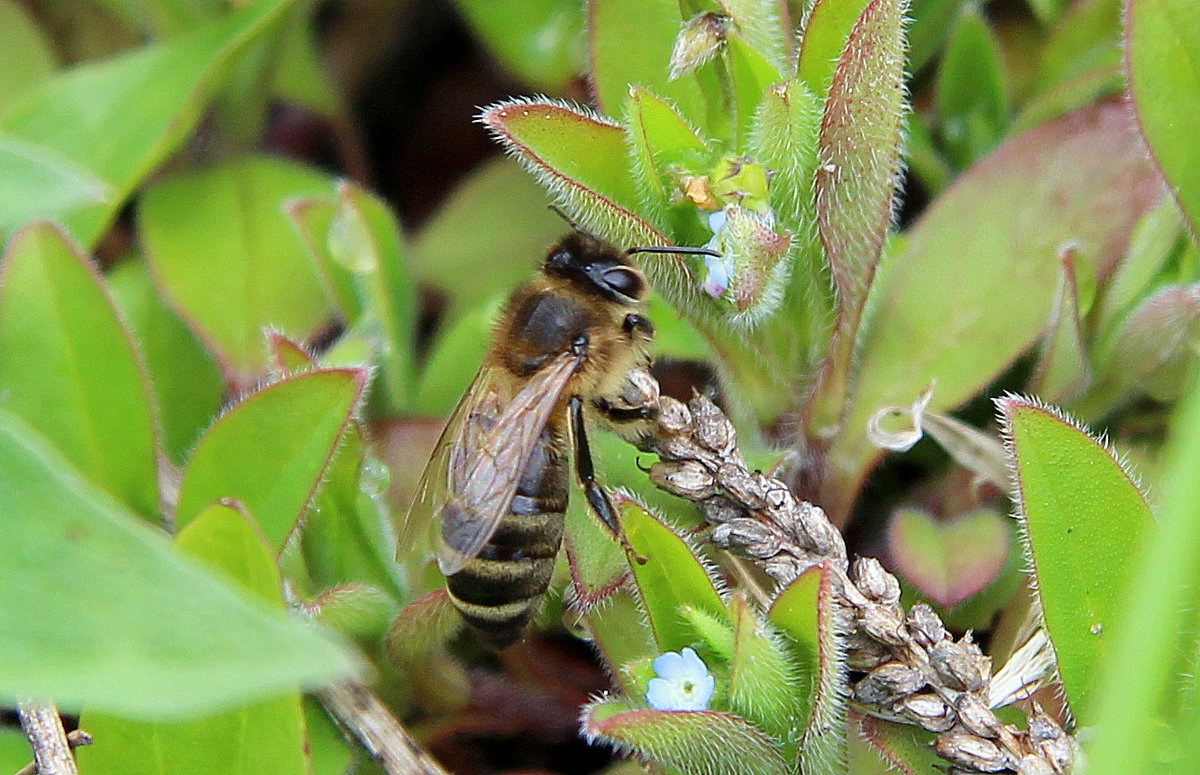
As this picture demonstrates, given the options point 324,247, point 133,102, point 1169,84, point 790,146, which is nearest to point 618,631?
point 790,146

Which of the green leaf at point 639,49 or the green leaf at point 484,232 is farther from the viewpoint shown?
the green leaf at point 484,232

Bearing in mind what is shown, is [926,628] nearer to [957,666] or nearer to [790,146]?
[957,666]

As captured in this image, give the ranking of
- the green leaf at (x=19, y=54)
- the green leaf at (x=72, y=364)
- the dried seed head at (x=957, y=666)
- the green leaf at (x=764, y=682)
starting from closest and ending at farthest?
1. the green leaf at (x=764, y=682)
2. the dried seed head at (x=957, y=666)
3. the green leaf at (x=72, y=364)
4. the green leaf at (x=19, y=54)

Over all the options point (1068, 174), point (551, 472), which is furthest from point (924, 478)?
point (551, 472)

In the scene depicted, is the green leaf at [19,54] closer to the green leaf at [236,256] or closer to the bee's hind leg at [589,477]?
the green leaf at [236,256]

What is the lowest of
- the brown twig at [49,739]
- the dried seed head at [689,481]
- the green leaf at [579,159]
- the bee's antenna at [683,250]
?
the brown twig at [49,739]

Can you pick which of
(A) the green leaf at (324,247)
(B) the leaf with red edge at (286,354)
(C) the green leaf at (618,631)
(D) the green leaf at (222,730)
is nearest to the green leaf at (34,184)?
(B) the leaf with red edge at (286,354)
